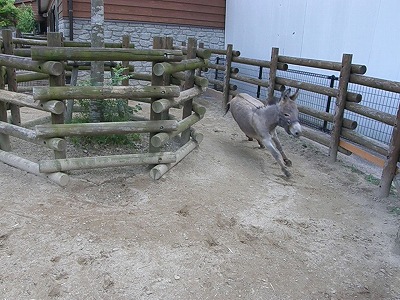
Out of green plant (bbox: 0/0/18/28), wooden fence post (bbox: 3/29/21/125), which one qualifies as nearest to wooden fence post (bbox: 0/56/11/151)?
wooden fence post (bbox: 3/29/21/125)

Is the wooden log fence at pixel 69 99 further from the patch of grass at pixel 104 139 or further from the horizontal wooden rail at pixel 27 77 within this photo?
the horizontal wooden rail at pixel 27 77

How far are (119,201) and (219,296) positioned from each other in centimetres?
165

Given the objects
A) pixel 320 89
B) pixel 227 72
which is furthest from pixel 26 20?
pixel 320 89

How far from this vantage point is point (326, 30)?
846 centimetres

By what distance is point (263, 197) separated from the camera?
4730 millimetres

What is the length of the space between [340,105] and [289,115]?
3.89ft

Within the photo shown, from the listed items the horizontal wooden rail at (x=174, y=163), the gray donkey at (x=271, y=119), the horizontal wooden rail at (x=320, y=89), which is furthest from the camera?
the horizontal wooden rail at (x=320, y=89)

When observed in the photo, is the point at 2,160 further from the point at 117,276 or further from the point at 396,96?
the point at 396,96

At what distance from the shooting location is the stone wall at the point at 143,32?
11.5 meters

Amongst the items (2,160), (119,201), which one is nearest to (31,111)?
(2,160)

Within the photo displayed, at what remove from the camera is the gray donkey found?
559cm

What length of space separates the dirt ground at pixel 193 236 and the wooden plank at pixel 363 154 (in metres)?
0.34

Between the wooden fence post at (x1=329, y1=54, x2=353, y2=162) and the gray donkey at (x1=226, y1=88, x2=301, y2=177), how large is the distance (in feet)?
3.03

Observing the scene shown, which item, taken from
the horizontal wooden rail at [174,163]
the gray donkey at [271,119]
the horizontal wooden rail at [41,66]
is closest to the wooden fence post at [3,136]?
the horizontal wooden rail at [41,66]
